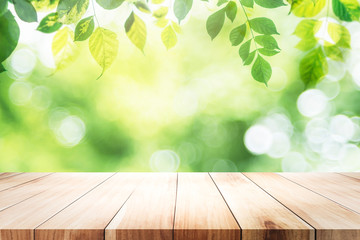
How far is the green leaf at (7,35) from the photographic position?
0.59 meters

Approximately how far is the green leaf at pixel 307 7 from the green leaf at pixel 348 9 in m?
0.03

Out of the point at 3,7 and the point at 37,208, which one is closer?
the point at 3,7

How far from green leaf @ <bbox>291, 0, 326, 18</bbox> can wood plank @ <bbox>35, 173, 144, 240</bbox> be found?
1.86 feet

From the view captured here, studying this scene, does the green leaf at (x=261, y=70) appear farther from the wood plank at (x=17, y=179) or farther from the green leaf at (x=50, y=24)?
the wood plank at (x=17, y=179)

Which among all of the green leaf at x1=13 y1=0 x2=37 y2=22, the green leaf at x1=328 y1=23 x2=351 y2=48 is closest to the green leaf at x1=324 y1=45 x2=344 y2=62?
the green leaf at x1=328 y1=23 x2=351 y2=48

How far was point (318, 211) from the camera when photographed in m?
0.72

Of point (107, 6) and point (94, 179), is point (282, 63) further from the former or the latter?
point (107, 6)

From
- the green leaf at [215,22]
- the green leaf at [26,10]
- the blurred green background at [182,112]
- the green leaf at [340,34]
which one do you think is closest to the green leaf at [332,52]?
the green leaf at [340,34]

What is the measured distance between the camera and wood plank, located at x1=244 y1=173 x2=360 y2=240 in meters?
0.59

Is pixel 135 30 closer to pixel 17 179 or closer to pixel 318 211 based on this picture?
pixel 318 211

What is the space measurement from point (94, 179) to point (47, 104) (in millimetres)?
916

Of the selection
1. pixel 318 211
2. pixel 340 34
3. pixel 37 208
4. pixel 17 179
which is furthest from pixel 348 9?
pixel 17 179

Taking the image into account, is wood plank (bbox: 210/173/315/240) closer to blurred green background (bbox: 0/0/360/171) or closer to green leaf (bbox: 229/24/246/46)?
green leaf (bbox: 229/24/246/46)

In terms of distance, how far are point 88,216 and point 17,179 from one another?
2.21 ft
